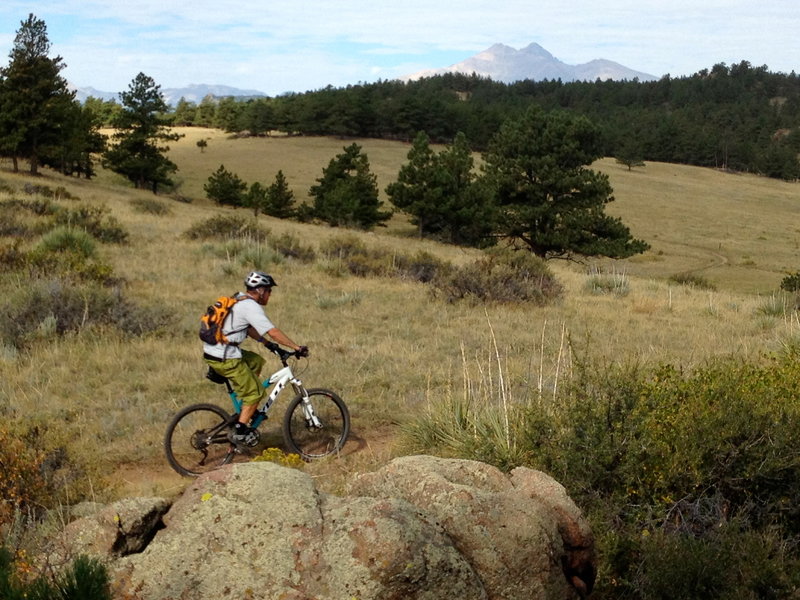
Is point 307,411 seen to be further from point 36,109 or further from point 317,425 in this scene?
point 36,109

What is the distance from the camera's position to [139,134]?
157 ft

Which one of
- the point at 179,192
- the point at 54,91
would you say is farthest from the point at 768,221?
the point at 54,91

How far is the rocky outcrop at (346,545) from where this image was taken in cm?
327

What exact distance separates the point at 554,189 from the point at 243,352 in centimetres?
2676

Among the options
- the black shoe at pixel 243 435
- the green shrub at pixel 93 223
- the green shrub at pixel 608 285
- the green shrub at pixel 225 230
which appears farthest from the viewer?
the green shrub at pixel 225 230

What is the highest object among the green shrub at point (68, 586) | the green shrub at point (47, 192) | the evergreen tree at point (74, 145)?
the evergreen tree at point (74, 145)

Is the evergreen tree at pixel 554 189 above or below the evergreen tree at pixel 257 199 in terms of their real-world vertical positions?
above

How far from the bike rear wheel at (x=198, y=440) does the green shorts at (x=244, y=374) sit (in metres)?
0.26

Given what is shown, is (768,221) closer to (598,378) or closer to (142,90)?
(142,90)

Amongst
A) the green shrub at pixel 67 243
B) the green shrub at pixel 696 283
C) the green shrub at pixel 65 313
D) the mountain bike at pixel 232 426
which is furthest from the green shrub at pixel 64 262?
the green shrub at pixel 696 283

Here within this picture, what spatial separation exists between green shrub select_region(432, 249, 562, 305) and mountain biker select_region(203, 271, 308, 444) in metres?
7.63

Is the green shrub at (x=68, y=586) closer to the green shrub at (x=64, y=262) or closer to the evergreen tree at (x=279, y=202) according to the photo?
the green shrub at (x=64, y=262)

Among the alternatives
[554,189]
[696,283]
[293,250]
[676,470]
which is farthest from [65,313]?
[696,283]

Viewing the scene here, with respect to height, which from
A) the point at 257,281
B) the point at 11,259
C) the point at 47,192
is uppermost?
the point at 257,281
